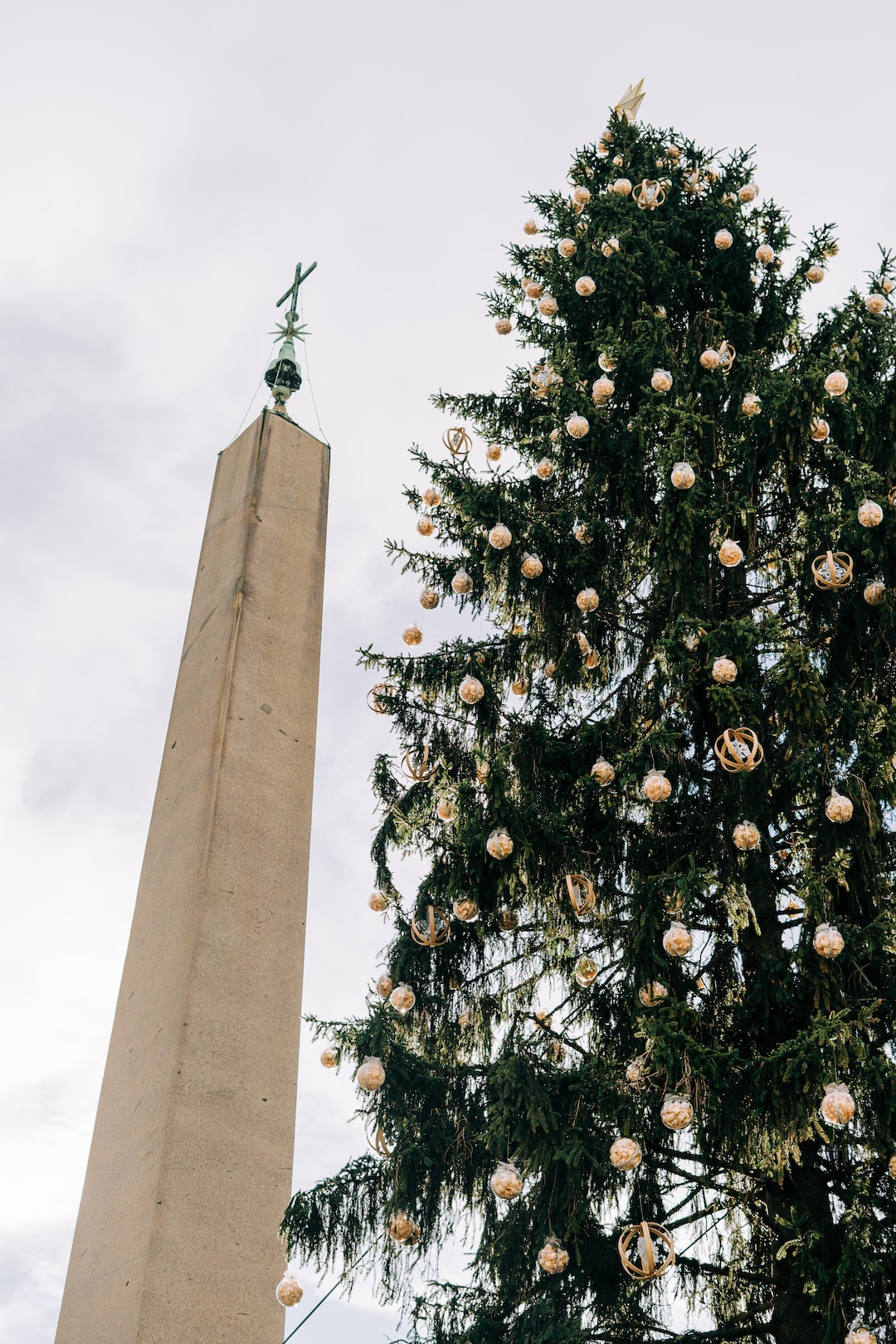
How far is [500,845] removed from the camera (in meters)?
5.35

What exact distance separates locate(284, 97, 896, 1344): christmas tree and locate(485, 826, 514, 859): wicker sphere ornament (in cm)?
1

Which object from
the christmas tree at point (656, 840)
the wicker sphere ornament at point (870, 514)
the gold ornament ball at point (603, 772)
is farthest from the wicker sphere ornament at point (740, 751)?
the wicker sphere ornament at point (870, 514)

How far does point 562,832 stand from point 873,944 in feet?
5.27

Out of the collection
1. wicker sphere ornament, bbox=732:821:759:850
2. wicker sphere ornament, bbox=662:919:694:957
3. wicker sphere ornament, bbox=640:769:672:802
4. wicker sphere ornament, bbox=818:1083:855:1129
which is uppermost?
wicker sphere ornament, bbox=640:769:672:802

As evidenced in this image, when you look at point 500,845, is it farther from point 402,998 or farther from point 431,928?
point 402,998

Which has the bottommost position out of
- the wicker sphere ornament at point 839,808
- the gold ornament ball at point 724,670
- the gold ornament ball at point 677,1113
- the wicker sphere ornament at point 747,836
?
the gold ornament ball at point 677,1113

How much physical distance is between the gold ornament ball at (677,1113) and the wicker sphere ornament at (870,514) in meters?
2.55

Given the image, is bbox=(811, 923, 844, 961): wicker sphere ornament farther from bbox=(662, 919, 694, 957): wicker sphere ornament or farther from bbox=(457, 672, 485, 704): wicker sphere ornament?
bbox=(457, 672, 485, 704): wicker sphere ornament

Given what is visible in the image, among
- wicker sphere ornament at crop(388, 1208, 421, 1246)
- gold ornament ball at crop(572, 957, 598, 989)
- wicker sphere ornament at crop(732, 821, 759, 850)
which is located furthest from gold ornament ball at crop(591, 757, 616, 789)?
wicker sphere ornament at crop(388, 1208, 421, 1246)

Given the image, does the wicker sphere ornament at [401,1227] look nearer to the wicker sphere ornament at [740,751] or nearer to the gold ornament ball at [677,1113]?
the gold ornament ball at [677,1113]

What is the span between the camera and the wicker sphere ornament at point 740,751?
4875 millimetres

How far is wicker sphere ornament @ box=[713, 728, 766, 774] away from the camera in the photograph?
16.0 feet

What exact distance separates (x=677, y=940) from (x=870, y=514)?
6.67 ft

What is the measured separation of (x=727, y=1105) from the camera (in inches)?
173
